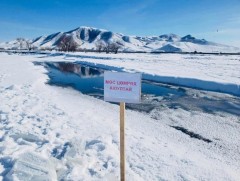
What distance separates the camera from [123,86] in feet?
12.2

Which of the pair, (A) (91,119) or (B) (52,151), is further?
(A) (91,119)

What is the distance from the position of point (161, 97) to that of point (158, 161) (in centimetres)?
682

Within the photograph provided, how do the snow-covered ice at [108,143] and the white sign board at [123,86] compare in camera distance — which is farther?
the snow-covered ice at [108,143]

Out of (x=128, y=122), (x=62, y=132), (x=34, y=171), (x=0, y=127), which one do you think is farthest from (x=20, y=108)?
(x=34, y=171)

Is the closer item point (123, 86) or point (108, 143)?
point (123, 86)

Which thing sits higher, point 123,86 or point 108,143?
point 123,86

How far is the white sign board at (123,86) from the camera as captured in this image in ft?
12.1

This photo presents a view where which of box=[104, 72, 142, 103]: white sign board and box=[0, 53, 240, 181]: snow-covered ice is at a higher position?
box=[104, 72, 142, 103]: white sign board

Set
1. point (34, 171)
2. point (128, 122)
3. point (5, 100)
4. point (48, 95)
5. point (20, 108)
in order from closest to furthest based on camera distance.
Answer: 1. point (34, 171)
2. point (128, 122)
3. point (20, 108)
4. point (5, 100)
5. point (48, 95)

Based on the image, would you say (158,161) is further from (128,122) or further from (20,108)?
(20,108)

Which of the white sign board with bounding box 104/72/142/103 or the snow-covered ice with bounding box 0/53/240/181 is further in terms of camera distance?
the snow-covered ice with bounding box 0/53/240/181

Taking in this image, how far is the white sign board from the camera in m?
3.67

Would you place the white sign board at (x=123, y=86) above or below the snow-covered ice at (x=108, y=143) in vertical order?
above

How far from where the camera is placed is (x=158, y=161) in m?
4.84
